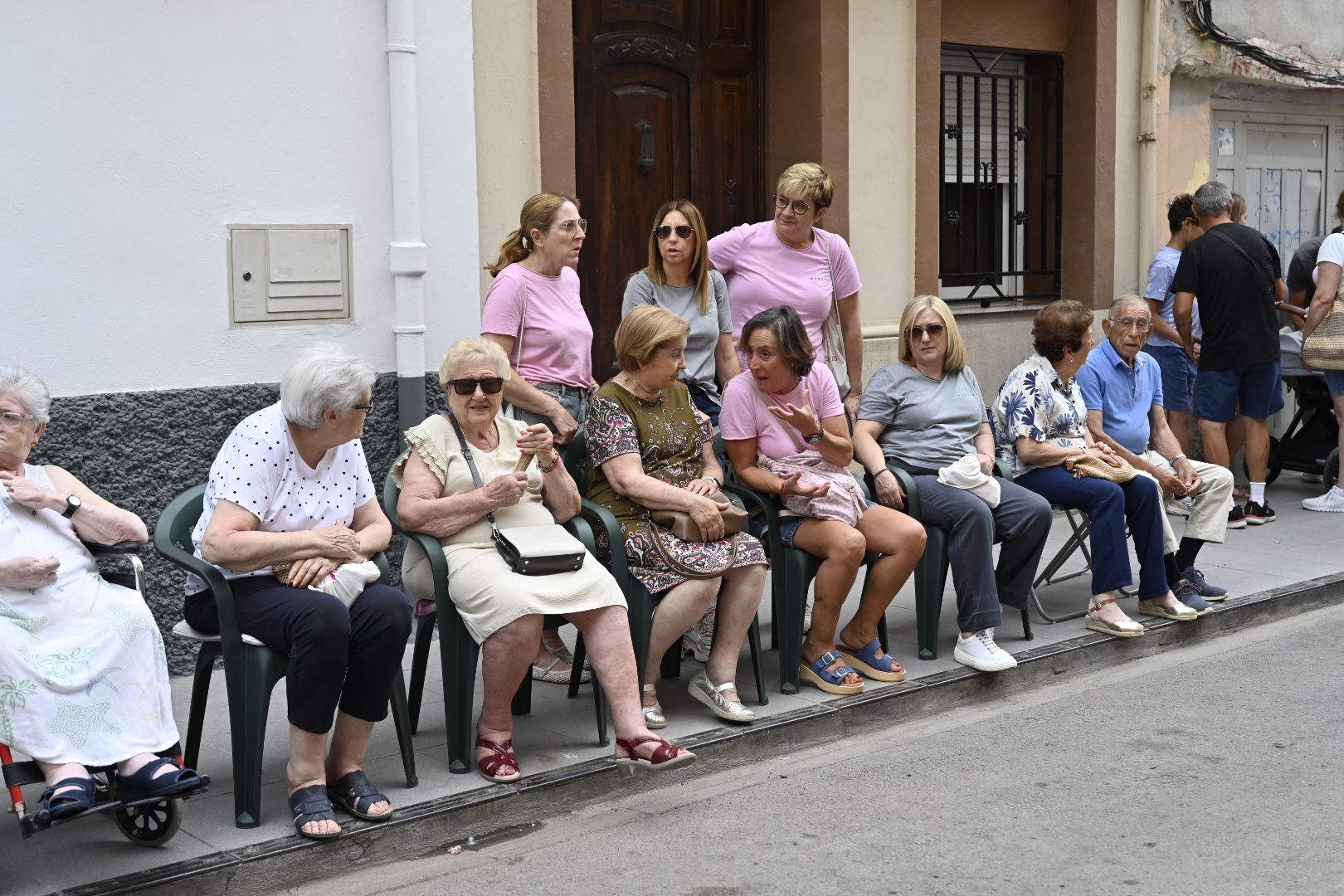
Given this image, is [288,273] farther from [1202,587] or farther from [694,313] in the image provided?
[1202,587]

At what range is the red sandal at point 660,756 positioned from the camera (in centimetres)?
474

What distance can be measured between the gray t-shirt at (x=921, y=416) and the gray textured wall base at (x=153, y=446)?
97.5 inches

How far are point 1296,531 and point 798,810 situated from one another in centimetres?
563

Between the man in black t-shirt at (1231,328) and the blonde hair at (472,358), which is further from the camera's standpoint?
the man in black t-shirt at (1231,328)

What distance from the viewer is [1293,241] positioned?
12.3 meters

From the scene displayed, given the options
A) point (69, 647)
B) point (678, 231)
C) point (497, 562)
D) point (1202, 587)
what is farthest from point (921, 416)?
point (69, 647)

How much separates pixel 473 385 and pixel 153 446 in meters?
1.69

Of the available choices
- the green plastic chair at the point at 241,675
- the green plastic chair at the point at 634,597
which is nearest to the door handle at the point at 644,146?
the green plastic chair at the point at 634,597

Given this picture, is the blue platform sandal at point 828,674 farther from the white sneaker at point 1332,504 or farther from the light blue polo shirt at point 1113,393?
the white sneaker at point 1332,504

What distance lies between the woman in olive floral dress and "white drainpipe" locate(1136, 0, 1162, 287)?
6.22m

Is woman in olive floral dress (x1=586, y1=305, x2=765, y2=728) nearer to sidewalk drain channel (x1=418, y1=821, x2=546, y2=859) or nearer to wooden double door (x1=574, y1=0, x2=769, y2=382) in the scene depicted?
sidewalk drain channel (x1=418, y1=821, x2=546, y2=859)

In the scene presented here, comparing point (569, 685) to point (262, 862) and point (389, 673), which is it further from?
point (262, 862)

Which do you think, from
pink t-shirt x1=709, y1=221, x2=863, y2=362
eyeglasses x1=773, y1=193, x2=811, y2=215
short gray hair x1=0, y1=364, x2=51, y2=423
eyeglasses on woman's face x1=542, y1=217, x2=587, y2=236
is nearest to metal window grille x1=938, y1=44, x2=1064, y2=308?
pink t-shirt x1=709, y1=221, x2=863, y2=362

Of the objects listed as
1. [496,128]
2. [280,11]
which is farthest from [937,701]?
[280,11]
